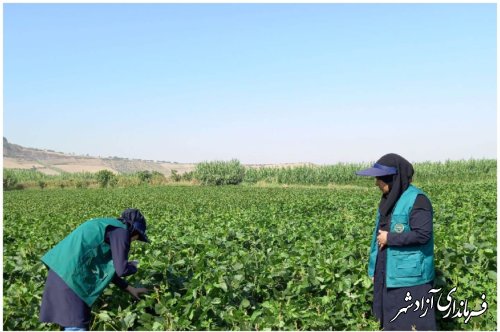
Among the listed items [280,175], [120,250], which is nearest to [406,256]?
[120,250]

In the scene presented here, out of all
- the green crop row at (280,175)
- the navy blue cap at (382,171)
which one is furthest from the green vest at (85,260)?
the green crop row at (280,175)

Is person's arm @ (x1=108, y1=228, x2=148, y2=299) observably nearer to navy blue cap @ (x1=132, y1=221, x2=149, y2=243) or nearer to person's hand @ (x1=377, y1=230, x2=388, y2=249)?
navy blue cap @ (x1=132, y1=221, x2=149, y2=243)

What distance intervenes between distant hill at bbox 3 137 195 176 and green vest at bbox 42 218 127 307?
11099 cm

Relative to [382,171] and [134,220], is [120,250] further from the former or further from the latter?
[382,171]

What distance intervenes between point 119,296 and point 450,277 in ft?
11.7

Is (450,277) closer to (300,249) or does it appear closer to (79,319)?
(300,249)

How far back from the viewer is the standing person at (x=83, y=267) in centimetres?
397

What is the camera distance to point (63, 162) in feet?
407

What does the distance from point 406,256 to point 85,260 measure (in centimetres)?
273

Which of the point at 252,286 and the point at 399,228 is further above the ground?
the point at 399,228

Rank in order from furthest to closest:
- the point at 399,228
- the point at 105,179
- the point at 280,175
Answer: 1. the point at 280,175
2. the point at 105,179
3. the point at 399,228

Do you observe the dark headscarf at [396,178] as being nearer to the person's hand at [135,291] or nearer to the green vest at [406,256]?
the green vest at [406,256]

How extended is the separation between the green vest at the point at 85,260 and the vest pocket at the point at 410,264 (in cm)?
242

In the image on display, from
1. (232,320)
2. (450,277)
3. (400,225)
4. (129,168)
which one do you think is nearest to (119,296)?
(232,320)
